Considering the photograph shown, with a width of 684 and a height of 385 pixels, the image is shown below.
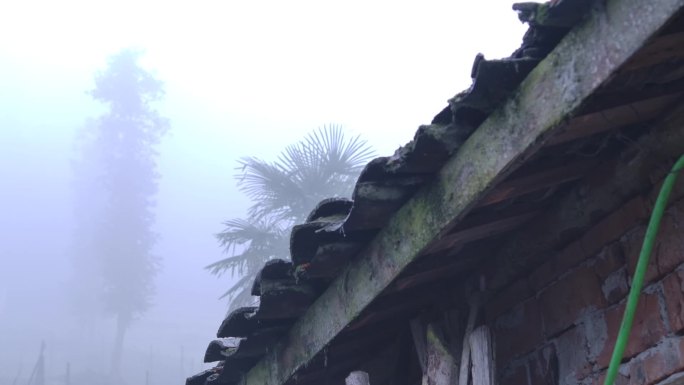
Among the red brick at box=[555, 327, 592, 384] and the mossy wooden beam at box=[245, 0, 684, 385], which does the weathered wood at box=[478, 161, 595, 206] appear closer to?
the mossy wooden beam at box=[245, 0, 684, 385]

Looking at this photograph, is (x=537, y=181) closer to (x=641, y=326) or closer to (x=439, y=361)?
(x=641, y=326)

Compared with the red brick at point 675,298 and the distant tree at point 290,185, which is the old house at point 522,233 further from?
the distant tree at point 290,185

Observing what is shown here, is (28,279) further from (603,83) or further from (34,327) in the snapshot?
(603,83)

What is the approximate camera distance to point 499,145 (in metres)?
1.54

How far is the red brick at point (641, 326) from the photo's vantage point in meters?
1.80

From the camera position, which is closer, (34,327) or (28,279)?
(34,327)

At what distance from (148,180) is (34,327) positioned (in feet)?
41.2

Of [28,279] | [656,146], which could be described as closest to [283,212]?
[656,146]

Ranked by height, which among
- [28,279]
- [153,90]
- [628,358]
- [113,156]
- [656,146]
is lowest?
[628,358]

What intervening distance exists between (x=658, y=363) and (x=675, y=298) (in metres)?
0.18

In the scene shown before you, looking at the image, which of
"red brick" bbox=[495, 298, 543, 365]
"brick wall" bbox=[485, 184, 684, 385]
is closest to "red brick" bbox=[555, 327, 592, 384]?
"brick wall" bbox=[485, 184, 684, 385]

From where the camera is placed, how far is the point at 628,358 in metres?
1.88

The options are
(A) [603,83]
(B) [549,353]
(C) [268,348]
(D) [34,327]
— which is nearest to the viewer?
(A) [603,83]

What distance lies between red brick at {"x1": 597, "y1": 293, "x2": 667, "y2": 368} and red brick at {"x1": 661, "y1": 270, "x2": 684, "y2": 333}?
34mm
